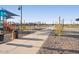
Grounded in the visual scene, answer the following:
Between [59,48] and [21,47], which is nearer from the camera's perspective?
[21,47]

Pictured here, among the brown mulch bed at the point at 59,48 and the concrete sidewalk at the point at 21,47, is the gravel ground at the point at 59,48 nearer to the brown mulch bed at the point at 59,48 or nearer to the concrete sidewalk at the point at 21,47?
the brown mulch bed at the point at 59,48

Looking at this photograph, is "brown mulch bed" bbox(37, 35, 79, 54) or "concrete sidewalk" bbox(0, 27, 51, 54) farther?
"brown mulch bed" bbox(37, 35, 79, 54)

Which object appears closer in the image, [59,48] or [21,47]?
[21,47]

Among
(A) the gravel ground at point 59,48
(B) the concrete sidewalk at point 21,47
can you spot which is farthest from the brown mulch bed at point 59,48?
(B) the concrete sidewalk at point 21,47

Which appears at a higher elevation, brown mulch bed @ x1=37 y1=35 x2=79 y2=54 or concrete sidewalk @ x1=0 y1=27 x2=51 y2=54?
concrete sidewalk @ x1=0 y1=27 x2=51 y2=54

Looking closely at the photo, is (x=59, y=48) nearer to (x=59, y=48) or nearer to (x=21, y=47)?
(x=59, y=48)

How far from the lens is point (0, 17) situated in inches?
526

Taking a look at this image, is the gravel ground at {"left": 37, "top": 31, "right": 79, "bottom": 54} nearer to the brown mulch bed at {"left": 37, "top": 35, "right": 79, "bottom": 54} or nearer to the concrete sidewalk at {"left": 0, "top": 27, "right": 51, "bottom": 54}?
the brown mulch bed at {"left": 37, "top": 35, "right": 79, "bottom": 54}

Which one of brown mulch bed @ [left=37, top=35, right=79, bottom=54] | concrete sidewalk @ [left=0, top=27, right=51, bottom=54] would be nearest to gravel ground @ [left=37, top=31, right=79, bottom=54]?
brown mulch bed @ [left=37, top=35, right=79, bottom=54]

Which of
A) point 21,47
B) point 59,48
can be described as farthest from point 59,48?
point 21,47
